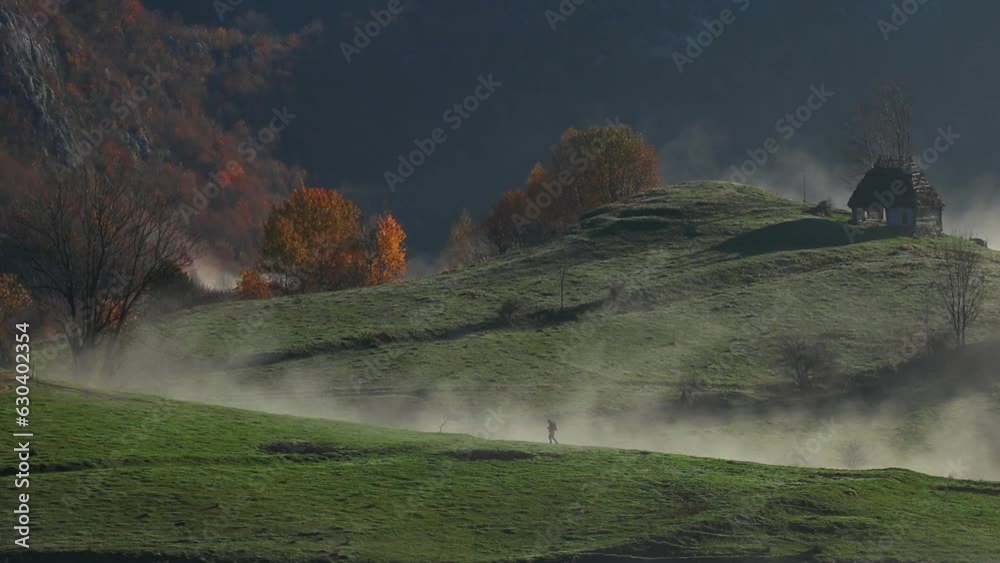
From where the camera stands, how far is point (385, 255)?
149m

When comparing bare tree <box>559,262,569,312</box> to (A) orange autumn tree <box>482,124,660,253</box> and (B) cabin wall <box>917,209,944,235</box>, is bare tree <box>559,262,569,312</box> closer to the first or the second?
(B) cabin wall <box>917,209,944,235</box>

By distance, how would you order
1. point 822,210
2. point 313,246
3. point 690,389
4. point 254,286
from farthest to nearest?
point 254,286 < point 313,246 < point 822,210 < point 690,389

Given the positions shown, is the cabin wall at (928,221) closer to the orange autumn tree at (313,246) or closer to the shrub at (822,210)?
the shrub at (822,210)

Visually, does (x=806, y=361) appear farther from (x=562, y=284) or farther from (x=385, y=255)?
(x=385, y=255)

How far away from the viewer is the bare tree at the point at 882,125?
13138 centimetres

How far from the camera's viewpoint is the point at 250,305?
4050 inches

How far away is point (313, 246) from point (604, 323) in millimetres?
54646

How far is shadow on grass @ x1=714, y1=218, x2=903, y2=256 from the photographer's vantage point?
363ft

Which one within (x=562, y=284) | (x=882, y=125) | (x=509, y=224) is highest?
(x=509, y=224)

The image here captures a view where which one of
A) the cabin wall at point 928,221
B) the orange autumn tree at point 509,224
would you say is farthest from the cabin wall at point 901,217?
the orange autumn tree at point 509,224

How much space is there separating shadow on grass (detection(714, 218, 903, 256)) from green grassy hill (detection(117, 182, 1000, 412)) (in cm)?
24

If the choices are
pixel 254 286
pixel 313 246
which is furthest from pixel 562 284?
pixel 254 286

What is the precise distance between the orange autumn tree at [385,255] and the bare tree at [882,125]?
47.6 metres

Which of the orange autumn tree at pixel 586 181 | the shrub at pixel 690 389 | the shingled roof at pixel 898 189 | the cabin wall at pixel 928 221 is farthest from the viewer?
the orange autumn tree at pixel 586 181
